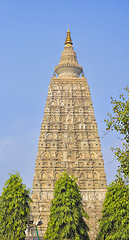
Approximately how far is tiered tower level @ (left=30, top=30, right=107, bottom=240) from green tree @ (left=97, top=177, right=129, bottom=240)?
17.6 metres

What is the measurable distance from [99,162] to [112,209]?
2609cm

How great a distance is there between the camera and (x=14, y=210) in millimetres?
25688

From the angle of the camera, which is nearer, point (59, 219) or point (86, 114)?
point (59, 219)

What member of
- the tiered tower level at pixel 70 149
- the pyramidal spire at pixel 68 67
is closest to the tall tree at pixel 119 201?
the tiered tower level at pixel 70 149

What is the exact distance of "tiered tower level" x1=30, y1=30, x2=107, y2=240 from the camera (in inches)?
1880

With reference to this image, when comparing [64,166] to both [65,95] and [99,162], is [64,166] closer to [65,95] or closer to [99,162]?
[99,162]

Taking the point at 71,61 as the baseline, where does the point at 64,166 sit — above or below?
below

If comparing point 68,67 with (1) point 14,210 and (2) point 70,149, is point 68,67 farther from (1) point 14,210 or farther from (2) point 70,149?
(1) point 14,210

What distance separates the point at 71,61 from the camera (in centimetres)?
6912

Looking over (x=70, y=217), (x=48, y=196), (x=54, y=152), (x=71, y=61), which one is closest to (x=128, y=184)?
(x=70, y=217)

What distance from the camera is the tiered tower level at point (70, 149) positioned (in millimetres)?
47750

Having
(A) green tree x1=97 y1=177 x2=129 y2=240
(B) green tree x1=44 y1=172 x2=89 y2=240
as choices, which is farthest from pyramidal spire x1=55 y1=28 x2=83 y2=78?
(B) green tree x1=44 y1=172 x2=89 y2=240

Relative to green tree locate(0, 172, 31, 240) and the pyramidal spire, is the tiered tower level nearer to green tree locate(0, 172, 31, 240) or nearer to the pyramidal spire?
the pyramidal spire

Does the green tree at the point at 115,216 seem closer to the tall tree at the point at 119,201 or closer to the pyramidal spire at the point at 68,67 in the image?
the tall tree at the point at 119,201
